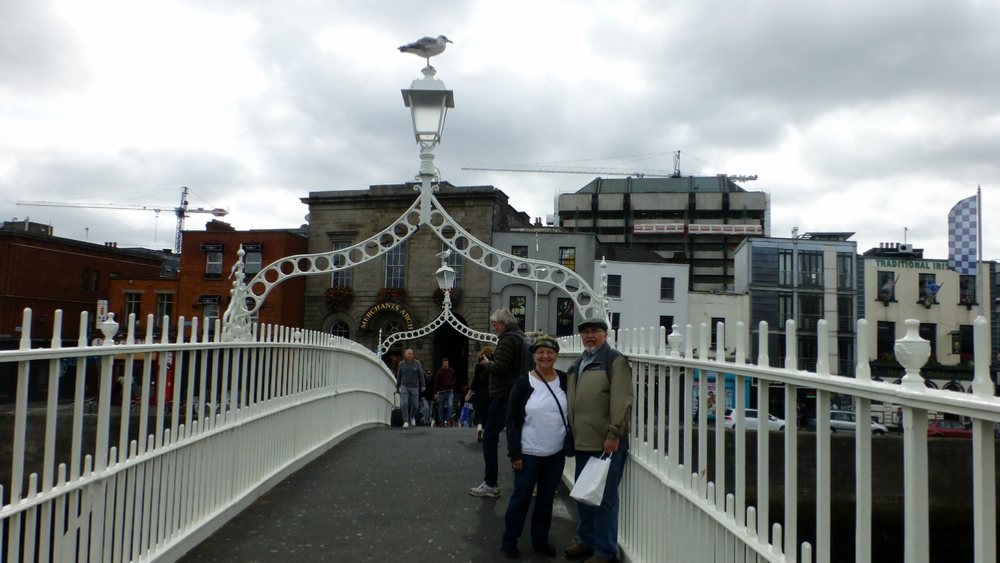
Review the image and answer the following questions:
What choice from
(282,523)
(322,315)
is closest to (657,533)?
(282,523)

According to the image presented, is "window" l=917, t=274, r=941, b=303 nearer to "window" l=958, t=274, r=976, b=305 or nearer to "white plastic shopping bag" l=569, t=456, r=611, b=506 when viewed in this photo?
"window" l=958, t=274, r=976, b=305

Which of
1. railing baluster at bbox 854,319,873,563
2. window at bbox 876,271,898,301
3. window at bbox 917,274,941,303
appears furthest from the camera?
window at bbox 876,271,898,301

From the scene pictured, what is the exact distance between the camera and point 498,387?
7562 mm

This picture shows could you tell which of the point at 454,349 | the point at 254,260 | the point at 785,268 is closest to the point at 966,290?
the point at 785,268

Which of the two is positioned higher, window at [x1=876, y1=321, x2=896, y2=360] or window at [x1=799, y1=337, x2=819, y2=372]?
window at [x1=876, y1=321, x2=896, y2=360]

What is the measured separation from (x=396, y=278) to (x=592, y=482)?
35478mm

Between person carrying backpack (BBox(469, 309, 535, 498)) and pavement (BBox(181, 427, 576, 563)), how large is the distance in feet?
0.68

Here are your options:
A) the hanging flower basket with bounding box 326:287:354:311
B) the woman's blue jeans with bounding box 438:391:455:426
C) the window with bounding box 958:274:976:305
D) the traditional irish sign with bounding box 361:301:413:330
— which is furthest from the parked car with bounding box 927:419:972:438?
the window with bounding box 958:274:976:305

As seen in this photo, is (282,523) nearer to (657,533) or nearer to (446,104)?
(657,533)

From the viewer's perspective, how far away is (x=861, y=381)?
259cm

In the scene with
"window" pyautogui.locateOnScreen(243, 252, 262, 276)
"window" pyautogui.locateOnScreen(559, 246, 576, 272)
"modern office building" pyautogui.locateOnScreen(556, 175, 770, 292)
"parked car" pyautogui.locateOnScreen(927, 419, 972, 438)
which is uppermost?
"modern office building" pyautogui.locateOnScreen(556, 175, 770, 292)

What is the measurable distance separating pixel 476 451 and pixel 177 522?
217 inches

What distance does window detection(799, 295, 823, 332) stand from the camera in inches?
1709

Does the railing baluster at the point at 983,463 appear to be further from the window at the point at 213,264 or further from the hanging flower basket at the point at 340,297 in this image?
the window at the point at 213,264
